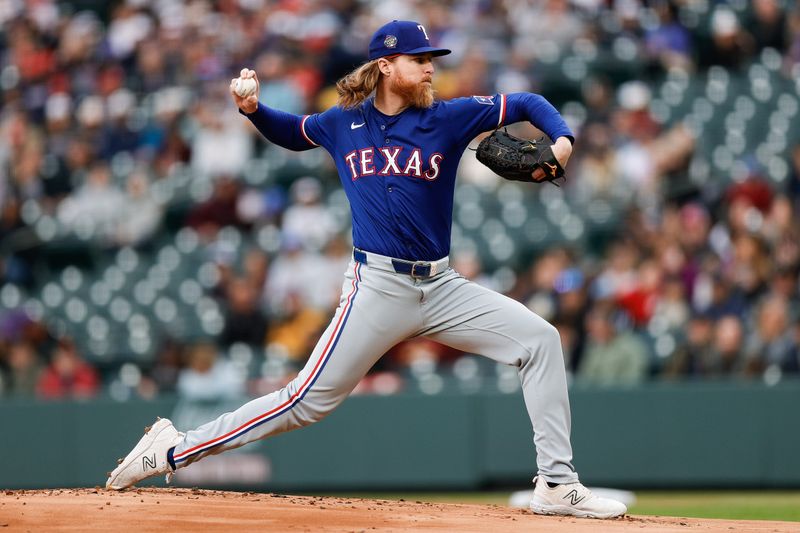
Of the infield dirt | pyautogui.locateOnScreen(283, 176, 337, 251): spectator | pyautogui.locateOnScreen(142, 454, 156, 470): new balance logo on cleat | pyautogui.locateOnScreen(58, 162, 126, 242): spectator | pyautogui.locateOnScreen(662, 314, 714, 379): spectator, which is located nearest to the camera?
the infield dirt

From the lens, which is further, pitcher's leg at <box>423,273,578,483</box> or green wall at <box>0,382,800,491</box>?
green wall at <box>0,382,800,491</box>

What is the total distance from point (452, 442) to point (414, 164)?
5616mm

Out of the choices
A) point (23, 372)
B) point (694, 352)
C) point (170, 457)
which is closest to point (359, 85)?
point (170, 457)

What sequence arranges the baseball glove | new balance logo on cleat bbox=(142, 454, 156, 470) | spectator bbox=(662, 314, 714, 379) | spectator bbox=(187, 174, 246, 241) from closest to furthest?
the baseball glove, new balance logo on cleat bbox=(142, 454, 156, 470), spectator bbox=(662, 314, 714, 379), spectator bbox=(187, 174, 246, 241)

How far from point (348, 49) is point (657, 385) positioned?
5.06m

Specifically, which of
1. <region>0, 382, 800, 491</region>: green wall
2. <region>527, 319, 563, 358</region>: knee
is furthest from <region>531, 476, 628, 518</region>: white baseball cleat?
<region>0, 382, 800, 491</region>: green wall

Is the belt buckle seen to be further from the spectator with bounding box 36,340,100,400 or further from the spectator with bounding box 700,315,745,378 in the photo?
the spectator with bounding box 36,340,100,400

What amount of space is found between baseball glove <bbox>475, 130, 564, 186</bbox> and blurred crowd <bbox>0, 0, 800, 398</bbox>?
4925 mm

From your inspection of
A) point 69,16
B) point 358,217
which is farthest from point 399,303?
point 69,16

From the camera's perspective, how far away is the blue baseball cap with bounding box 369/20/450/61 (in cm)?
504

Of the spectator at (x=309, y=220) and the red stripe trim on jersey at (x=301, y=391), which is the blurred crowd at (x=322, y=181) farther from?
the red stripe trim on jersey at (x=301, y=391)

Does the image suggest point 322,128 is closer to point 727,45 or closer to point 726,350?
point 726,350

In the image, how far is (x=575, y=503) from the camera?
5.12 m

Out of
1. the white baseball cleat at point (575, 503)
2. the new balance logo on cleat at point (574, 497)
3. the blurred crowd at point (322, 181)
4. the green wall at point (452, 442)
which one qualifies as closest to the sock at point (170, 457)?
the white baseball cleat at point (575, 503)
